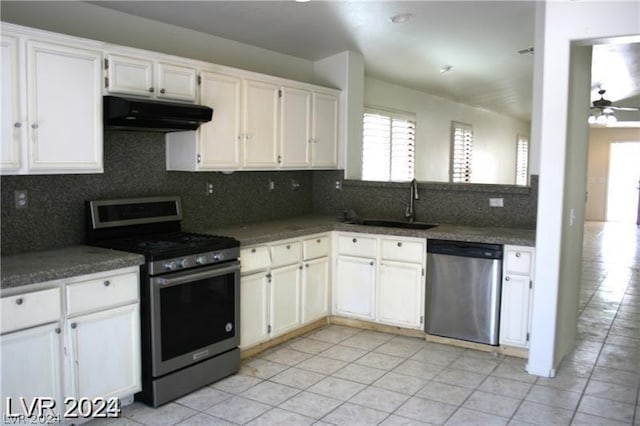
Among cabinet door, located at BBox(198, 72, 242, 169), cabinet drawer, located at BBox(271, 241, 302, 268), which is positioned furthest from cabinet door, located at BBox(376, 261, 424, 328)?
cabinet door, located at BBox(198, 72, 242, 169)

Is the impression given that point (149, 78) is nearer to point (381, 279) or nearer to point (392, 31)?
point (392, 31)

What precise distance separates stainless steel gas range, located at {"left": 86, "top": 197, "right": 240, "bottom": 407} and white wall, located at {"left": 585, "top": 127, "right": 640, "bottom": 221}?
1205 cm

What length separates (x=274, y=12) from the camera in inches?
154

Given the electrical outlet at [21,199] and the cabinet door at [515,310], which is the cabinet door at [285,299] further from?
the electrical outlet at [21,199]

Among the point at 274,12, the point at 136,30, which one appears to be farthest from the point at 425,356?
the point at 136,30

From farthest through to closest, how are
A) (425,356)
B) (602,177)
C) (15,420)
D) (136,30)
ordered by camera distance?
(602,177), (425,356), (136,30), (15,420)

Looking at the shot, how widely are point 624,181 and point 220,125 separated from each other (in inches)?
483

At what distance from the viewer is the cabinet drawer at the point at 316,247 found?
4367 mm

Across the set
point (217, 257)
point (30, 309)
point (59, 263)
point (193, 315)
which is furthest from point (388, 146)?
point (30, 309)

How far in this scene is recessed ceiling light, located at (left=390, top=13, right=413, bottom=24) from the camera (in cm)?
412

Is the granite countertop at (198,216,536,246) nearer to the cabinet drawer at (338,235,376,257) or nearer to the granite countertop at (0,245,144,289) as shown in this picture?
the cabinet drawer at (338,235,376,257)

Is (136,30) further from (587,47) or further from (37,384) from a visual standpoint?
(587,47)

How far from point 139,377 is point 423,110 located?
18.2 feet

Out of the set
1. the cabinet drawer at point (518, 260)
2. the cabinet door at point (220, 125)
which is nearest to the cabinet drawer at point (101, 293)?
the cabinet door at point (220, 125)
